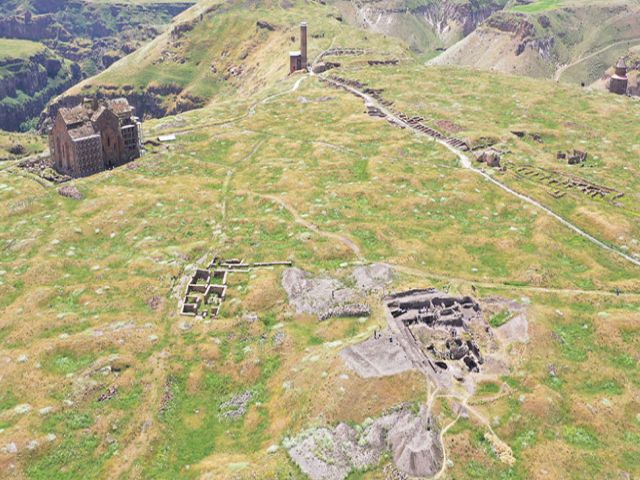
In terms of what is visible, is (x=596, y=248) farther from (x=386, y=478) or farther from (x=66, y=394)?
(x=66, y=394)

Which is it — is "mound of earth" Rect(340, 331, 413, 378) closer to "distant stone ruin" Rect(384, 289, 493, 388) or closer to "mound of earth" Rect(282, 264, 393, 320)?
"distant stone ruin" Rect(384, 289, 493, 388)

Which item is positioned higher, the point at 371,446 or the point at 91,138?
the point at 91,138

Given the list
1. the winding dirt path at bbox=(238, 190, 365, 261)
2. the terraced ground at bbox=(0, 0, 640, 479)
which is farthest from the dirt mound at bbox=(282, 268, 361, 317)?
the winding dirt path at bbox=(238, 190, 365, 261)

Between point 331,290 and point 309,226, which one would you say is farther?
point 309,226

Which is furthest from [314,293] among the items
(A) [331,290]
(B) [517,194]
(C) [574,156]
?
(C) [574,156]

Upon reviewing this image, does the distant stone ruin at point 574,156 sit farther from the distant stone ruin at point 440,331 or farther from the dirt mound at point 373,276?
the distant stone ruin at point 440,331

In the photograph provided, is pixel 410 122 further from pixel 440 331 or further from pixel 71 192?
pixel 440 331
